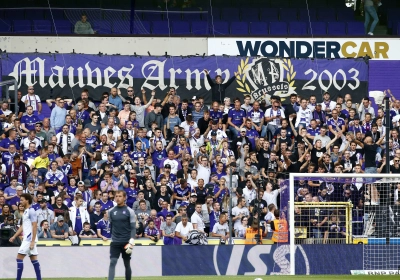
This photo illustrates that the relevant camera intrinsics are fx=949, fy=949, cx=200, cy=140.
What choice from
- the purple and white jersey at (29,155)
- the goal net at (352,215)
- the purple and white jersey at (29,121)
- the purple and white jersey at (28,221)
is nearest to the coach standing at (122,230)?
the purple and white jersey at (28,221)

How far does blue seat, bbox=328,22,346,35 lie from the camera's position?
102 feet

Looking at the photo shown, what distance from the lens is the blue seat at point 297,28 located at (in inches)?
1216

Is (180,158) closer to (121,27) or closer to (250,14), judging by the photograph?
(121,27)

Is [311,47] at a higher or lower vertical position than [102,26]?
lower

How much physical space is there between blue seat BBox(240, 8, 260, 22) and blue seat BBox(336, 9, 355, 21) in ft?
9.35

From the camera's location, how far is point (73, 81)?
2717 centimetres

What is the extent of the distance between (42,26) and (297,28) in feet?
27.0

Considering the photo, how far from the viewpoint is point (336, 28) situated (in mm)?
31297

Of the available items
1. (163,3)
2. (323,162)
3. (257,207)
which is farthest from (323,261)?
(163,3)

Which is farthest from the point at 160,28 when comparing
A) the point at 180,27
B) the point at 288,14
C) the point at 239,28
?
the point at 288,14

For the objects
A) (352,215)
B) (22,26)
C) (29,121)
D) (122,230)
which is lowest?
(352,215)

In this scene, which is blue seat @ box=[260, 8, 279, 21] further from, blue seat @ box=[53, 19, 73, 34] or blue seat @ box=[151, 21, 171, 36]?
blue seat @ box=[53, 19, 73, 34]

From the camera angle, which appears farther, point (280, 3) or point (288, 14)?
point (280, 3)

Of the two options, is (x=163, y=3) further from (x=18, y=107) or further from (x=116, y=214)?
(x=116, y=214)
